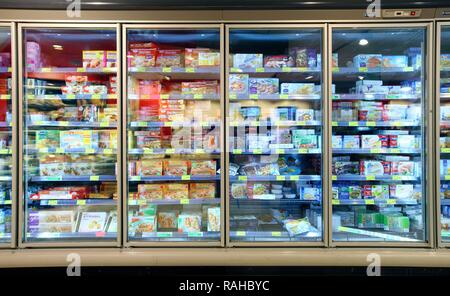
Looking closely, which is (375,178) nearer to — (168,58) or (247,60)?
(247,60)

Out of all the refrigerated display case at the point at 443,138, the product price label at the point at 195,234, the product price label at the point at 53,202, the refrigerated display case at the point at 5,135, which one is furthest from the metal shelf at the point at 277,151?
the refrigerated display case at the point at 5,135

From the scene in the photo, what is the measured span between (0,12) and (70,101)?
82 centimetres

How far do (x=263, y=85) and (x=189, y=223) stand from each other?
141 cm

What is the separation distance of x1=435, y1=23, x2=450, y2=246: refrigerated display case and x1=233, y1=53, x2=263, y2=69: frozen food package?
1.40 metres

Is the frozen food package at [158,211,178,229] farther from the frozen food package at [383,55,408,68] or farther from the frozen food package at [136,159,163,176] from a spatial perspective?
the frozen food package at [383,55,408,68]

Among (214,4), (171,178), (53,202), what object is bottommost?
(53,202)

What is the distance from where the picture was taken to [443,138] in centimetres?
244

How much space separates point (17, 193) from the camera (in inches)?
89.0

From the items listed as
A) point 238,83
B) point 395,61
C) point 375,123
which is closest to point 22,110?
point 238,83

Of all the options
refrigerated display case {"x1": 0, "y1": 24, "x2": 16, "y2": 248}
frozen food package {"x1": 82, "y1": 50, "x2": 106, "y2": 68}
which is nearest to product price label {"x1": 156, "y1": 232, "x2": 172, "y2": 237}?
refrigerated display case {"x1": 0, "y1": 24, "x2": 16, "y2": 248}

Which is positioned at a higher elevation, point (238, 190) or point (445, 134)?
point (445, 134)

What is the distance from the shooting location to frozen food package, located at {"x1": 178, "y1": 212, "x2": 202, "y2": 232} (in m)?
2.53

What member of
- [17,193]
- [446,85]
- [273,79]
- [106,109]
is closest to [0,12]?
[106,109]

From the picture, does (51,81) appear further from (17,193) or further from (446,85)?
(446,85)
